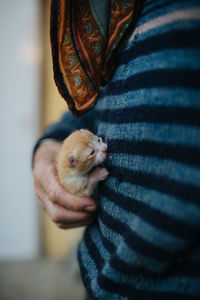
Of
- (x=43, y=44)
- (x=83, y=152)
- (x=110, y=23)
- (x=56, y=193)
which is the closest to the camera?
(x=110, y=23)

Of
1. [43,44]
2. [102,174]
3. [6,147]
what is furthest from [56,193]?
[43,44]

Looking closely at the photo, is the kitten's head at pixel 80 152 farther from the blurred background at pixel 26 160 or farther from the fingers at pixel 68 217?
the blurred background at pixel 26 160

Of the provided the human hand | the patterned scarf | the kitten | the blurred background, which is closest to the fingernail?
the human hand

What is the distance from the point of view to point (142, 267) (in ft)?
1.34

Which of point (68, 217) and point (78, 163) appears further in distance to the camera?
point (78, 163)

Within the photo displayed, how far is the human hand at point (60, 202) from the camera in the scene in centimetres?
67

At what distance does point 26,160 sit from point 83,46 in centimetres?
184

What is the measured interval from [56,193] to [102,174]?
0.16m

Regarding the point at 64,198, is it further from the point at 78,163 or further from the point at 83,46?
the point at 83,46

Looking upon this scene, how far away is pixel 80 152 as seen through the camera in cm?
81

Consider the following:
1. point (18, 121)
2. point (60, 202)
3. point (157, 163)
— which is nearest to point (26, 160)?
point (18, 121)

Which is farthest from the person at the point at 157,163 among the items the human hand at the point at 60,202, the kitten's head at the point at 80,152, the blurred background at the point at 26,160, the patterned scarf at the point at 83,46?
the blurred background at the point at 26,160

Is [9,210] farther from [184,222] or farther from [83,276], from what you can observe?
[184,222]

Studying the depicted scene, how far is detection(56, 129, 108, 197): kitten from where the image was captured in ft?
2.60
